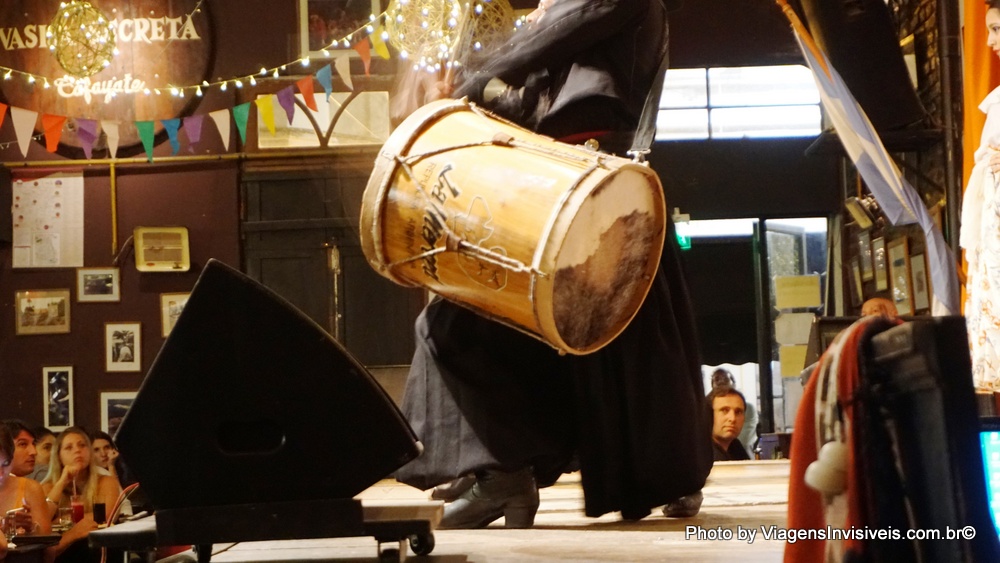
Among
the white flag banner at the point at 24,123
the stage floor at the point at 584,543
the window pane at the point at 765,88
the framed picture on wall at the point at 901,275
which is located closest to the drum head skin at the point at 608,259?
the stage floor at the point at 584,543

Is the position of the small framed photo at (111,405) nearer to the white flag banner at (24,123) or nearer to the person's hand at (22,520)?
the white flag banner at (24,123)

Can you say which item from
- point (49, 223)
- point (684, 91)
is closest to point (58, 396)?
point (49, 223)

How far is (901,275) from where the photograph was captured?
7465 mm

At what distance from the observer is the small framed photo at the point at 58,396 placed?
8.30m

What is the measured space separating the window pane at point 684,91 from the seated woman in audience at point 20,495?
229 inches

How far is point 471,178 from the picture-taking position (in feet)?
6.20

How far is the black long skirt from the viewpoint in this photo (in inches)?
85.7

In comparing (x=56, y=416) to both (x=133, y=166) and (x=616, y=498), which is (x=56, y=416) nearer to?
(x=133, y=166)

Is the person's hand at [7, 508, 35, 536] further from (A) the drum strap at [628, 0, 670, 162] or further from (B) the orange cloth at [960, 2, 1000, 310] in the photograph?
(B) the orange cloth at [960, 2, 1000, 310]

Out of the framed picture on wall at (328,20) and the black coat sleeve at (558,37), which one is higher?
the framed picture on wall at (328,20)

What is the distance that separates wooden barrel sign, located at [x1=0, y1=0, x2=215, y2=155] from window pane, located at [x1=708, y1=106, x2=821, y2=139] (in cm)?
411

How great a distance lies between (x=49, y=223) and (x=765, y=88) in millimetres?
5765

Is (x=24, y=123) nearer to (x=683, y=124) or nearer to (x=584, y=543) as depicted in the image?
(x=683, y=124)

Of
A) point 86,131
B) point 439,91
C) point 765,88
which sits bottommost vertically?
point 439,91
